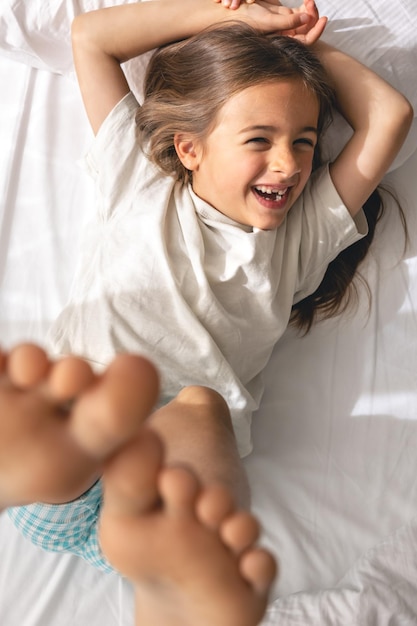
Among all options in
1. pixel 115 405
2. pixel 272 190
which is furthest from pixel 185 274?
pixel 115 405

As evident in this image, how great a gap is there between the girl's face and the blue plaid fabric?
41 centimetres

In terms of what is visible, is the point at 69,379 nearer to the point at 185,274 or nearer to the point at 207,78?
the point at 185,274

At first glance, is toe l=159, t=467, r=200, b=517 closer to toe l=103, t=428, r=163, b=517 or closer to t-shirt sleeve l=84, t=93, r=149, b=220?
toe l=103, t=428, r=163, b=517

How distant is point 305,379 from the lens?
1.09 m

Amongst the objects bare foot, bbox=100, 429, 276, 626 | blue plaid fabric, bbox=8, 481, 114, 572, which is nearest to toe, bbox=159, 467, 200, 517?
bare foot, bbox=100, 429, 276, 626

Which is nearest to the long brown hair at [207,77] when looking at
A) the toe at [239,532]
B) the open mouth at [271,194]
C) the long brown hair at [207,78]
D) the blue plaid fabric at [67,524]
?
the long brown hair at [207,78]

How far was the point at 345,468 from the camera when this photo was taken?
104cm

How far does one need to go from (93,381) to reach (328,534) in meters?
0.58

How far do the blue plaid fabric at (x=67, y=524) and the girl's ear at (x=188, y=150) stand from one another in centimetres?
44

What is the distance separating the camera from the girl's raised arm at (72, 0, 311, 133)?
3.37ft

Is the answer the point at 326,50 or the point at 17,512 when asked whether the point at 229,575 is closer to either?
the point at 17,512

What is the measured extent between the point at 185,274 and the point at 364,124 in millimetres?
335

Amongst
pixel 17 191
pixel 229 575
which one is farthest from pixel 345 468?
pixel 17 191

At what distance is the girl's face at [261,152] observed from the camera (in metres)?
0.91
